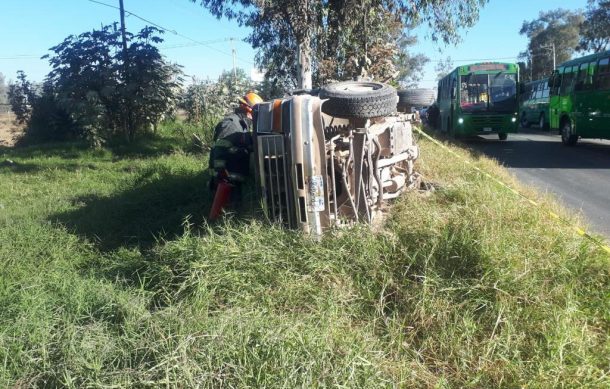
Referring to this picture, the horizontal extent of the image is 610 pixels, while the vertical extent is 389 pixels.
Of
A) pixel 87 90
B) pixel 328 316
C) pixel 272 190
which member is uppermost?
pixel 87 90

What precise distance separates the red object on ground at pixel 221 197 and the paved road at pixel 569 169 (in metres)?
4.19

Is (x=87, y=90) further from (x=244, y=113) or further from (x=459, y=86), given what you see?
(x=459, y=86)

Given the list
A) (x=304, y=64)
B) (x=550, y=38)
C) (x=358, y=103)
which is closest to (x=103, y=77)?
(x=304, y=64)

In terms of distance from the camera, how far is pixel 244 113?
6180mm

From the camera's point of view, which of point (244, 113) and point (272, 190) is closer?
point (272, 190)

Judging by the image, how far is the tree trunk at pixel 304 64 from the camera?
36.7ft

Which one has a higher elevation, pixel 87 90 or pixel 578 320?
pixel 87 90

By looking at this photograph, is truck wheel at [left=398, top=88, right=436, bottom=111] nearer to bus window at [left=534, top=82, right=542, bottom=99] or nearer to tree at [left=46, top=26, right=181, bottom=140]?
tree at [left=46, top=26, right=181, bottom=140]

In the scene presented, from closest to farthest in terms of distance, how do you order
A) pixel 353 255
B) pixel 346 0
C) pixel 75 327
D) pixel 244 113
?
1. pixel 75 327
2. pixel 353 255
3. pixel 244 113
4. pixel 346 0

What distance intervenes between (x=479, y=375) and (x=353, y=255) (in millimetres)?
1278

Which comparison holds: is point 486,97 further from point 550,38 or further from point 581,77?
point 550,38

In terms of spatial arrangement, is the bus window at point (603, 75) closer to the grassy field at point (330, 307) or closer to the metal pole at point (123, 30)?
the grassy field at point (330, 307)

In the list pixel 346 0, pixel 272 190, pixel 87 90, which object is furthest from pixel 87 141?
pixel 272 190

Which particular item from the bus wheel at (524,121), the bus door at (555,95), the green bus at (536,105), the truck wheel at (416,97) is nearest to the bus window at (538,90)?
the green bus at (536,105)
